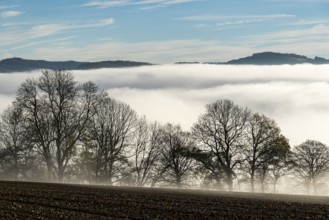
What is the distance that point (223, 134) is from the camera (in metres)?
80.5

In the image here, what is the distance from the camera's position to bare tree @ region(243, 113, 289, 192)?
7631 cm

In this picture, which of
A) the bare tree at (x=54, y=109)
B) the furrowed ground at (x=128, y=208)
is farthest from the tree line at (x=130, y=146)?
the furrowed ground at (x=128, y=208)

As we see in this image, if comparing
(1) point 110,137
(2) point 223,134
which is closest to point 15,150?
(1) point 110,137

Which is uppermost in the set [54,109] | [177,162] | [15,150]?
[54,109]

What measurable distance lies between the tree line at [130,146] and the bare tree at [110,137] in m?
0.18

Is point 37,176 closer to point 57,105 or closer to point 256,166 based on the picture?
point 57,105

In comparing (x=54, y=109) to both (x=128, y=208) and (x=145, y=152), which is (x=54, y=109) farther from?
(x=128, y=208)

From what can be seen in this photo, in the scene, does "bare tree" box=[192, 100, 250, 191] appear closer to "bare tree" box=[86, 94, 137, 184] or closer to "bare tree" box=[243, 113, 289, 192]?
"bare tree" box=[243, 113, 289, 192]

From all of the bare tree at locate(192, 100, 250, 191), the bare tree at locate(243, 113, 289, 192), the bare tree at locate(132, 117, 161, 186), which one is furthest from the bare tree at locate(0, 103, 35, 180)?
the bare tree at locate(243, 113, 289, 192)

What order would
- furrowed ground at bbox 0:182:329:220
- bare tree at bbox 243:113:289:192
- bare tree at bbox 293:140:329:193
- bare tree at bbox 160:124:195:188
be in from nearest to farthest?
1. furrowed ground at bbox 0:182:329:220
2. bare tree at bbox 243:113:289:192
3. bare tree at bbox 160:124:195:188
4. bare tree at bbox 293:140:329:193

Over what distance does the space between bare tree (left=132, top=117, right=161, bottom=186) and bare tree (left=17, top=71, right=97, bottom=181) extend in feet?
61.8

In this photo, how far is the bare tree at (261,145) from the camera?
76.3m

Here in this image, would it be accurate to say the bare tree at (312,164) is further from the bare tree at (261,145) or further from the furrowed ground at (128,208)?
the furrowed ground at (128,208)

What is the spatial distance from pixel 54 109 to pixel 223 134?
29.1m
